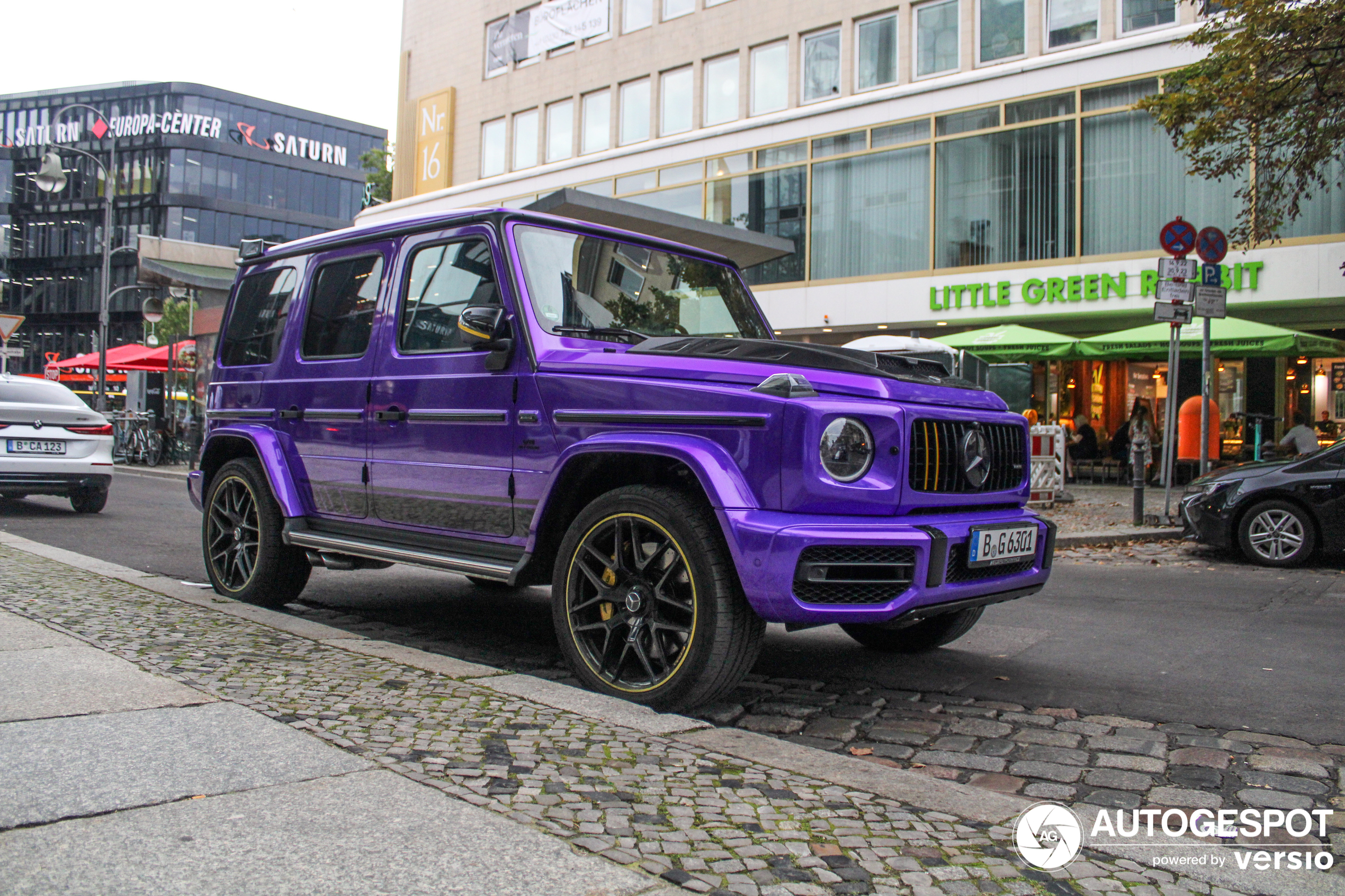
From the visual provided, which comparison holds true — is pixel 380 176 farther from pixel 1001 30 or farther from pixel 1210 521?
pixel 1210 521

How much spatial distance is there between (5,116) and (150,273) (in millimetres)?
62972

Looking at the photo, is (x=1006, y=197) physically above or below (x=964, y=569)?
above

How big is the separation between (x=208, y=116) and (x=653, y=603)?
278 feet

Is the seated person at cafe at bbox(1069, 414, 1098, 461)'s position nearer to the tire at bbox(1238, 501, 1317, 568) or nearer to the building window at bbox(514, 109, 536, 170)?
the tire at bbox(1238, 501, 1317, 568)

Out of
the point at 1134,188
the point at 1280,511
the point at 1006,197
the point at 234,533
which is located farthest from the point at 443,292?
the point at 1006,197

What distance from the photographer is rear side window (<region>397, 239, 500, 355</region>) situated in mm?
4680

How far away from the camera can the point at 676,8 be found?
28.4 m

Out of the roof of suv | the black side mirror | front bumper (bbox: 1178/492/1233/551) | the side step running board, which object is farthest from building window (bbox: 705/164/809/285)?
the black side mirror

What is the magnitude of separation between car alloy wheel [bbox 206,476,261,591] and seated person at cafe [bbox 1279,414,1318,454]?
1253 cm

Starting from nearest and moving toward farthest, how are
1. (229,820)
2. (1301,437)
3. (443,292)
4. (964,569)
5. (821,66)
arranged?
(229,820) → (964,569) → (443,292) → (1301,437) → (821,66)

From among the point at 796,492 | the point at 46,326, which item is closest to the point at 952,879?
the point at 796,492

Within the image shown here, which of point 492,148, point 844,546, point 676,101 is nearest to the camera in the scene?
point 844,546

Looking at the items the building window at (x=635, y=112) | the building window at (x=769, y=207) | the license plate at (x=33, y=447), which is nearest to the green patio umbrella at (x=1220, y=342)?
the building window at (x=769, y=207)

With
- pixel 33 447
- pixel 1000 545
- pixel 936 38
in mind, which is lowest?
pixel 1000 545
